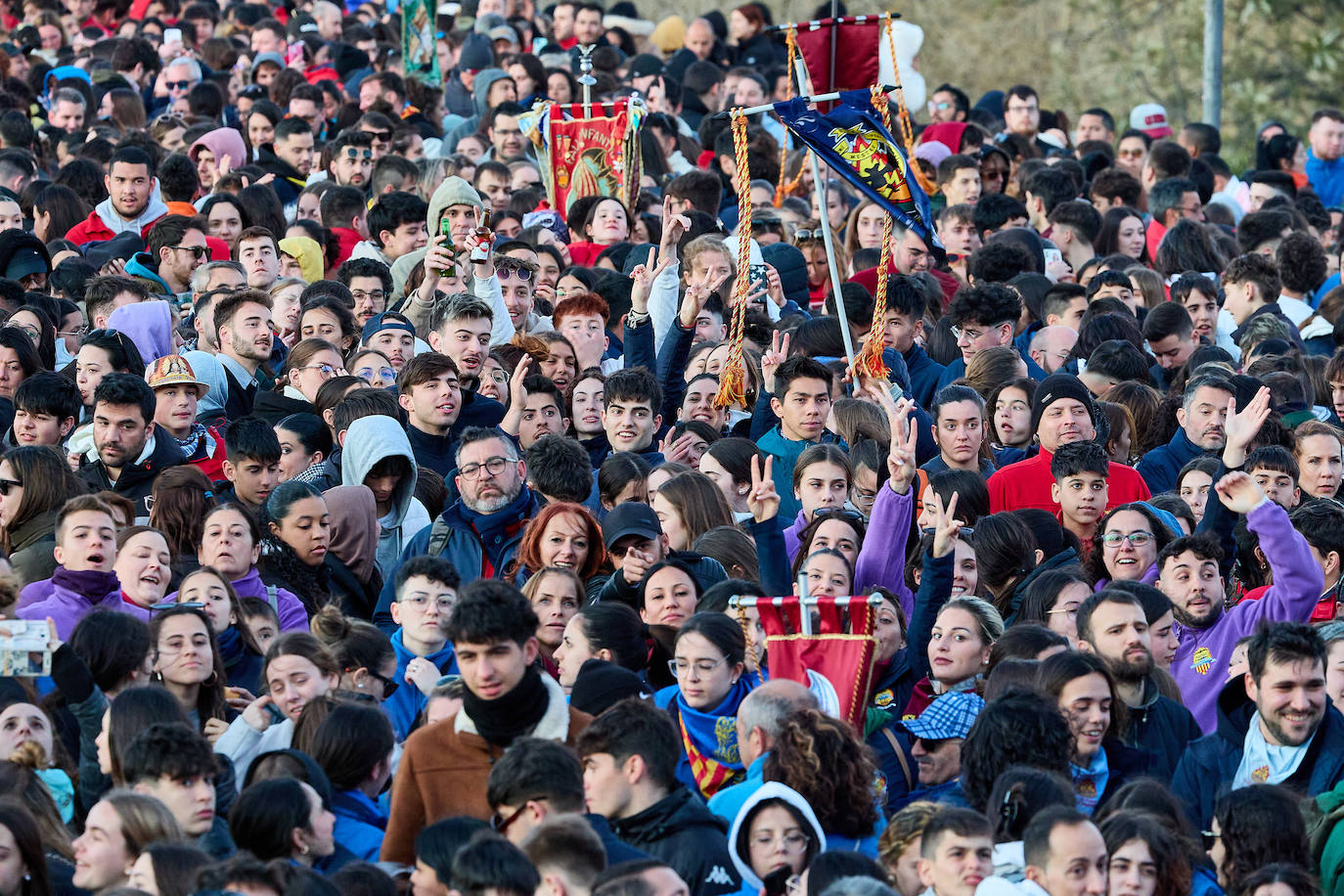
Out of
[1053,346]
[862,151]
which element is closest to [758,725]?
[862,151]

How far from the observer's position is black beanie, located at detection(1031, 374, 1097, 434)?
30.3 feet

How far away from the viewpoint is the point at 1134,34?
23781mm

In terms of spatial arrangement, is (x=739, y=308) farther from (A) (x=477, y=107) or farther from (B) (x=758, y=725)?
(A) (x=477, y=107)

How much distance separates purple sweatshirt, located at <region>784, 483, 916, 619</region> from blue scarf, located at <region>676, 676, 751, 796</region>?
4.60 feet

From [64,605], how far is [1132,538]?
3.80 metres

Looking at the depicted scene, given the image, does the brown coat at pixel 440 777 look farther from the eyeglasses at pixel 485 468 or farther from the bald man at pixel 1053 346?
the bald man at pixel 1053 346

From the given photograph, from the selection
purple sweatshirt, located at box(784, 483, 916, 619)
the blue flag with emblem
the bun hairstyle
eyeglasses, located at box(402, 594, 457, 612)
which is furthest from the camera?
the blue flag with emblem

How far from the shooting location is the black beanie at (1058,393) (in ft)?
30.3

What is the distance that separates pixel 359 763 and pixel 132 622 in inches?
36.6

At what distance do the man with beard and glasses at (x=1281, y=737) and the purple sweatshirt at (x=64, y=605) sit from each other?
3.36m

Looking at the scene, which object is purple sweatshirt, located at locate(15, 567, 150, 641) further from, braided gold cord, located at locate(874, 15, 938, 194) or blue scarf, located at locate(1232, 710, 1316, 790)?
braided gold cord, located at locate(874, 15, 938, 194)

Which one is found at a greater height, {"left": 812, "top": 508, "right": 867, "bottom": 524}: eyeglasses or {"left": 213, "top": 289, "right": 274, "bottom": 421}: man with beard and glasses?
{"left": 213, "top": 289, "right": 274, "bottom": 421}: man with beard and glasses

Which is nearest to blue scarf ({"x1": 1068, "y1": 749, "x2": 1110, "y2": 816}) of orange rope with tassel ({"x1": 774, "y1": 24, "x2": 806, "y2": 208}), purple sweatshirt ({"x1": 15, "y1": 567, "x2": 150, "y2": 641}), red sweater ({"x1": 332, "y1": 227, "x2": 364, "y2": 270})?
purple sweatshirt ({"x1": 15, "y1": 567, "x2": 150, "y2": 641})

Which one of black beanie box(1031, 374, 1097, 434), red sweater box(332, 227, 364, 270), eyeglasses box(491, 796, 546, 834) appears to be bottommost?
eyeglasses box(491, 796, 546, 834)
